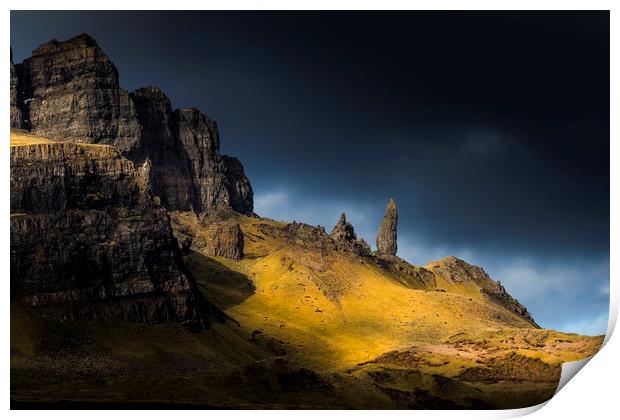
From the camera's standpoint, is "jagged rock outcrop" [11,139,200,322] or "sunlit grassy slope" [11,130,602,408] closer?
"sunlit grassy slope" [11,130,602,408]

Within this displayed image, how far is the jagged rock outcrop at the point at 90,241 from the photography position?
158m

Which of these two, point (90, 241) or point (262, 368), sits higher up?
point (90, 241)

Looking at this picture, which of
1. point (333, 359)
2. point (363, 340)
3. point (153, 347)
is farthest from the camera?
point (363, 340)

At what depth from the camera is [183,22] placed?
111250mm

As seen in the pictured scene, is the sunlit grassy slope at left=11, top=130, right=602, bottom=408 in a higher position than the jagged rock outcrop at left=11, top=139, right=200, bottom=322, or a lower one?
lower

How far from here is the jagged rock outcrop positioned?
158000mm

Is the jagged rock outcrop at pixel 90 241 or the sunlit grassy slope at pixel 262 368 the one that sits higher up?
the jagged rock outcrop at pixel 90 241

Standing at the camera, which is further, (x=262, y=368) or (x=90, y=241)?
(x=90, y=241)

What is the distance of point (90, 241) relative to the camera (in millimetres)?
170500

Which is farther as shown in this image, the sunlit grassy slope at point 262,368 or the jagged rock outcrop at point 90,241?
the jagged rock outcrop at point 90,241
